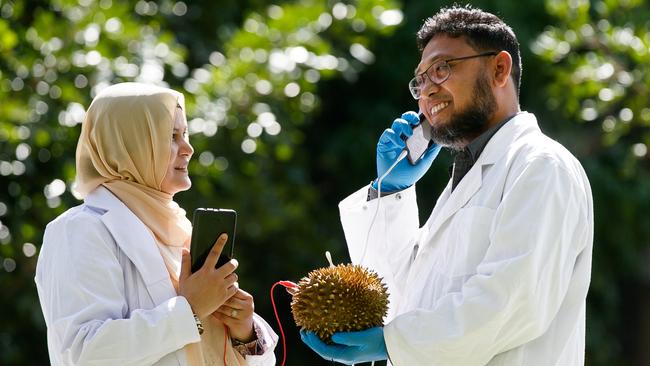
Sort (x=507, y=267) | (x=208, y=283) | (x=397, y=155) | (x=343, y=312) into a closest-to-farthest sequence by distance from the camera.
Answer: (x=507, y=267)
(x=343, y=312)
(x=208, y=283)
(x=397, y=155)

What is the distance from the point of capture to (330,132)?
929 cm

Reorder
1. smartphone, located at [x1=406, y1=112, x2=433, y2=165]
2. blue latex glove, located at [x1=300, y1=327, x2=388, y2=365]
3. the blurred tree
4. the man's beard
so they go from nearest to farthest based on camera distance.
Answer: blue latex glove, located at [x1=300, y1=327, x2=388, y2=365] → the man's beard → smartphone, located at [x1=406, y1=112, x2=433, y2=165] → the blurred tree

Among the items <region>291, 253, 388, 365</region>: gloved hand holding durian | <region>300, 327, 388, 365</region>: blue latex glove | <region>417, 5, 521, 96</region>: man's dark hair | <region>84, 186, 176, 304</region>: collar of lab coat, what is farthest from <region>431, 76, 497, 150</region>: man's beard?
<region>84, 186, 176, 304</region>: collar of lab coat

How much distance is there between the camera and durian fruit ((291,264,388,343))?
3.14 meters

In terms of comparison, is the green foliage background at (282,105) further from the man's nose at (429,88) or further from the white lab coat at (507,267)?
the white lab coat at (507,267)

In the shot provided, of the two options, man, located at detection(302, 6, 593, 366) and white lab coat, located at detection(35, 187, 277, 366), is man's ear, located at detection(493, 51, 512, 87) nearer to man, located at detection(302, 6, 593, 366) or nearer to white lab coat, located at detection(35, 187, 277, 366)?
man, located at detection(302, 6, 593, 366)

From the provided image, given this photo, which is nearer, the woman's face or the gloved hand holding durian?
the gloved hand holding durian

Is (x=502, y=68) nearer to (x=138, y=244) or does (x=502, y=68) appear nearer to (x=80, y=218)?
(x=138, y=244)

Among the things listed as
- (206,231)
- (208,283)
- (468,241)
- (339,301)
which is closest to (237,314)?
(208,283)

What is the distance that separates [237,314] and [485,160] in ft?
2.82

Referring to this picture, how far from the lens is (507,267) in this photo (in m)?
3.00

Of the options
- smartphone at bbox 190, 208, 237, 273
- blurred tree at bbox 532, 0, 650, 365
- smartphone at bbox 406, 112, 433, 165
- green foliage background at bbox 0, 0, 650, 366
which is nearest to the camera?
smartphone at bbox 190, 208, 237, 273

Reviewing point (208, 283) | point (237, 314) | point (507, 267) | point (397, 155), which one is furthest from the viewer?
point (397, 155)

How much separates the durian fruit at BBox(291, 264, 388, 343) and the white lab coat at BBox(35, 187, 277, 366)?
13.0 inches
